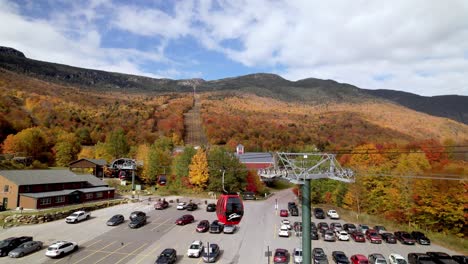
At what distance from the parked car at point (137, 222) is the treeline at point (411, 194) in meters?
32.3

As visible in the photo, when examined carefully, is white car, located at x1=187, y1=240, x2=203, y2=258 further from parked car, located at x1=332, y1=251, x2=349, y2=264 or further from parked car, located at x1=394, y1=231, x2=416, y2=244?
parked car, located at x1=394, y1=231, x2=416, y2=244

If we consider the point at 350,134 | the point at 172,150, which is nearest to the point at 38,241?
the point at 172,150

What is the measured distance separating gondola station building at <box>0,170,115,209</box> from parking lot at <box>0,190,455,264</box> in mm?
8615

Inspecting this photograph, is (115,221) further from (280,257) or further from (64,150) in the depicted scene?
(64,150)

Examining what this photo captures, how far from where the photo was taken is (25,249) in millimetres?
36062

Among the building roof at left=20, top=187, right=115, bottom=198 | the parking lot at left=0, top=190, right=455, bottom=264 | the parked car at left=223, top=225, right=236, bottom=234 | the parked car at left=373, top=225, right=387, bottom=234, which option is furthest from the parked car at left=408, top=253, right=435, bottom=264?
the building roof at left=20, top=187, right=115, bottom=198

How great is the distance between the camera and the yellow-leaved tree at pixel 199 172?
254 feet

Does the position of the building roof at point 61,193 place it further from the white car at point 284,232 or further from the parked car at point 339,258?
the parked car at point 339,258

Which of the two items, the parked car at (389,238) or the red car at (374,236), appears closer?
the red car at (374,236)

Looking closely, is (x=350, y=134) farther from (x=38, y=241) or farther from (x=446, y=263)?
(x=38, y=241)

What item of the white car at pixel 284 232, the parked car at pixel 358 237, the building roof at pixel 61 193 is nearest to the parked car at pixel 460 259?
the parked car at pixel 358 237

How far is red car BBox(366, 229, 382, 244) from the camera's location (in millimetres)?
42594

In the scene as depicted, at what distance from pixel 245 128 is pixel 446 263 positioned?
128975 millimetres

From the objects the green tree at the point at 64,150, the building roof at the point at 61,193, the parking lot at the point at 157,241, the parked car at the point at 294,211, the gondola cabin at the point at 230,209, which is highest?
the green tree at the point at 64,150
